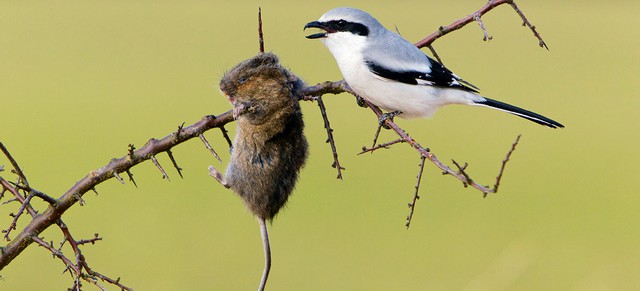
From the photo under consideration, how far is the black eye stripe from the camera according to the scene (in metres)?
3.13

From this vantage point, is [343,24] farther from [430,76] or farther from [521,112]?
[521,112]

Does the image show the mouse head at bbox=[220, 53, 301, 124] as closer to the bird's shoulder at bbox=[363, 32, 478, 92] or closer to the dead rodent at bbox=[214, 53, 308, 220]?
the dead rodent at bbox=[214, 53, 308, 220]

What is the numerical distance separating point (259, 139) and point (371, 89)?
2.00 feet

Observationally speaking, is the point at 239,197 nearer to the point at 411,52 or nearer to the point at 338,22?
the point at 338,22

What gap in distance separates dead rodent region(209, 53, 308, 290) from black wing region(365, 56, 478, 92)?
56 cm

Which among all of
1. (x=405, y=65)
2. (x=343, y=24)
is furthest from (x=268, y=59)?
(x=405, y=65)

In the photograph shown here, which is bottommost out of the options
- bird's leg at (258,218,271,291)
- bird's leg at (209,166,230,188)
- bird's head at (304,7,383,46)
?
bird's leg at (258,218,271,291)

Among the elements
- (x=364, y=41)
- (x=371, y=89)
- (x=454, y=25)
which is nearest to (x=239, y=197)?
(x=371, y=89)

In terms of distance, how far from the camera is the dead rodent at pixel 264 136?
2.76m

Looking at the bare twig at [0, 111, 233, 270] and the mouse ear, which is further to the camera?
the mouse ear

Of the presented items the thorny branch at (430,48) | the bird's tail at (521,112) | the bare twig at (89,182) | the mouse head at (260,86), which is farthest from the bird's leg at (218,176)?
the bird's tail at (521,112)

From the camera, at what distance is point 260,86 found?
2775 millimetres

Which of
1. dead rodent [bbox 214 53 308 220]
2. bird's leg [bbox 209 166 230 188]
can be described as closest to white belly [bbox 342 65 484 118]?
dead rodent [bbox 214 53 308 220]

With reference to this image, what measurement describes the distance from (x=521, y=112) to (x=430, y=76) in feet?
2.15
